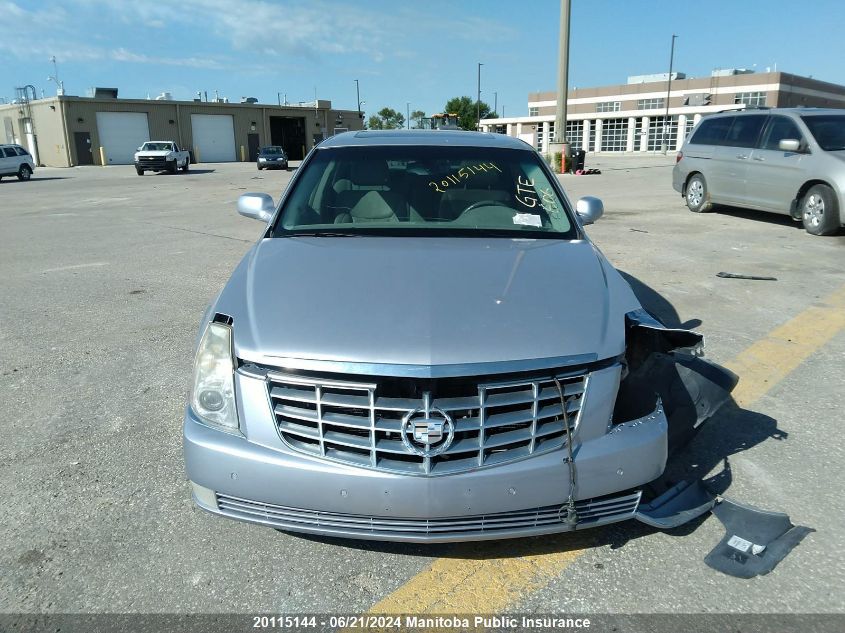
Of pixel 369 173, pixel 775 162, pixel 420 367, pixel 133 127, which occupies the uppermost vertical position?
pixel 133 127

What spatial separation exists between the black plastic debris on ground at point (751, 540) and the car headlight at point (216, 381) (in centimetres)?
192


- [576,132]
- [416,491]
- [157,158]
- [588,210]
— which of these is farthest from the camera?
[576,132]

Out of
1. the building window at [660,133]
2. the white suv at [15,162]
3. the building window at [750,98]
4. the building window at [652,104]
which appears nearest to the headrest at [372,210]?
the white suv at [15,162]

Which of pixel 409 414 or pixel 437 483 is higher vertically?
pixel 409 414

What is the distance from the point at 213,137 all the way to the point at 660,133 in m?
44.8

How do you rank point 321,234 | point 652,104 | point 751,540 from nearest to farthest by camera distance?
1. point 751,540
2. point 321,234
3. point 652,104

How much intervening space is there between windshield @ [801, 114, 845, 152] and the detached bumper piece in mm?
9913

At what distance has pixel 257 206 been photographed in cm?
427

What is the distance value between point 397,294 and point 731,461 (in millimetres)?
1934

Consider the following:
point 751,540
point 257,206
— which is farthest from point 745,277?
point 257,206

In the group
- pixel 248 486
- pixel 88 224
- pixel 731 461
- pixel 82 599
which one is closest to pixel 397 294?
pixel 248 486

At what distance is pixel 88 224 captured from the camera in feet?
43.8

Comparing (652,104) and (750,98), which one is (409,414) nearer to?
(750,98)

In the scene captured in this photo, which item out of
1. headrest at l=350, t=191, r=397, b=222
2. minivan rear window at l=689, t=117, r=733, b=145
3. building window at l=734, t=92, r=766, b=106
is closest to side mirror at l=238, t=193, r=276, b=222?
headrest at l=350, t=191, r=397, b=222
